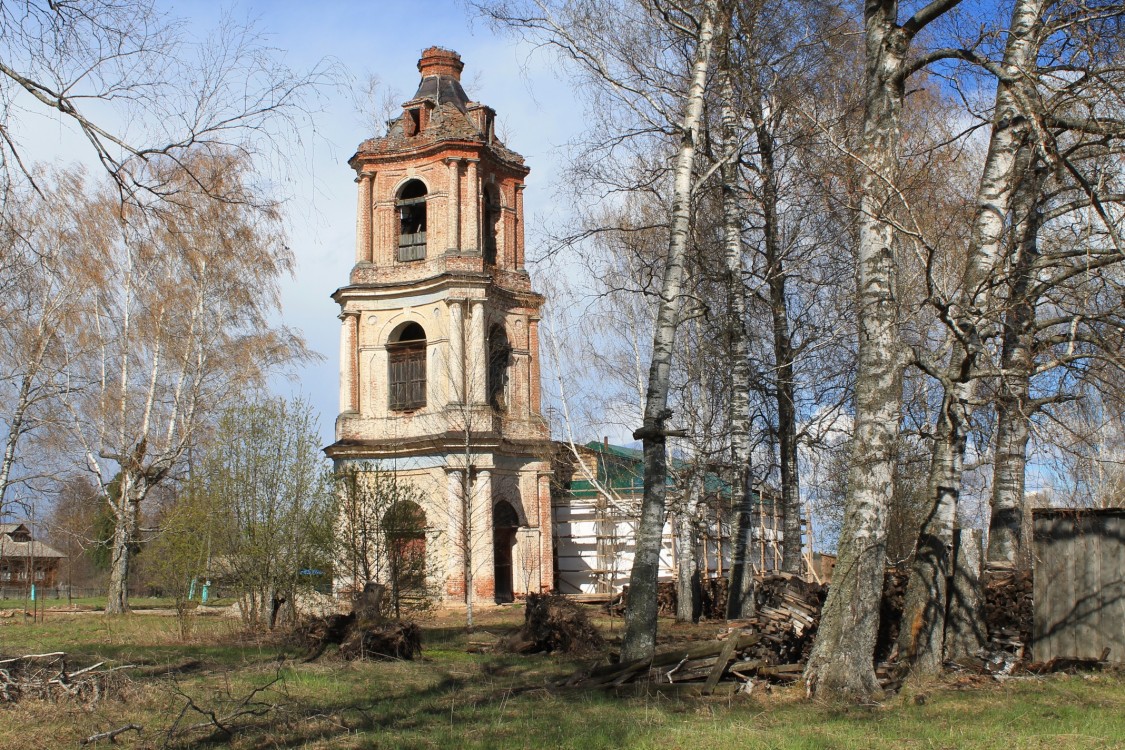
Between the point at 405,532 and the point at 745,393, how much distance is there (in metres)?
8.61

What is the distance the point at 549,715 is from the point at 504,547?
22060mm

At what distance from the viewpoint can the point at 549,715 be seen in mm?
9047

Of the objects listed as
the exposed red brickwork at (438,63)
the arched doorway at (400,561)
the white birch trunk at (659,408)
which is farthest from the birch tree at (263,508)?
the exposed red brickwork at (438,63)

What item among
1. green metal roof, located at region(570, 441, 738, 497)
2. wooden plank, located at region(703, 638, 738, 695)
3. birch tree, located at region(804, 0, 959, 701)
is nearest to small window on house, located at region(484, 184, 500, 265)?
green metal roof, located at region(570, 441, 738, 497)

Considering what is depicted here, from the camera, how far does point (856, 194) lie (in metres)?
10.2

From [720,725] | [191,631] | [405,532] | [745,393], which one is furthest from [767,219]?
[191,631]

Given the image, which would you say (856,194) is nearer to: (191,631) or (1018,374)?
(1018,374)

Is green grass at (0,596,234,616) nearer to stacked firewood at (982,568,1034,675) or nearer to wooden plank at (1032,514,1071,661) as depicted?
stacked firewood at (982,568,1034,675)

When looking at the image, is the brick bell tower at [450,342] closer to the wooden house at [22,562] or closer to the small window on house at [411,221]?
the small window on house at [411,221]

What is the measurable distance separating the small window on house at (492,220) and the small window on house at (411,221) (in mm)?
1942

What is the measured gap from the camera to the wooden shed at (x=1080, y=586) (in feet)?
38.4

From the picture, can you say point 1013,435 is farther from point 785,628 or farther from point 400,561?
point 400,561

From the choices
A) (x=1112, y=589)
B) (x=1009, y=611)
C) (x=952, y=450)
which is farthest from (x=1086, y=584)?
(x=952, y=450)

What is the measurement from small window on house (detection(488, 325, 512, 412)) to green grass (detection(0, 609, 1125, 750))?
58.7 feet
